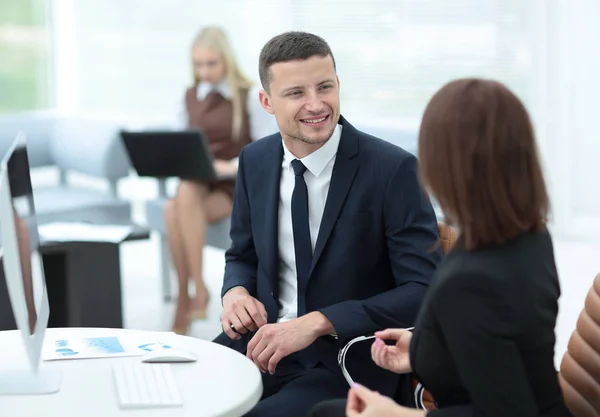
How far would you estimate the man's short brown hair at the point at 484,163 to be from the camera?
1514 millimetres

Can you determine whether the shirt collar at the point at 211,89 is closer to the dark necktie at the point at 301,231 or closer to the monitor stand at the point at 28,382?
the dark necktie at the point at 301,231

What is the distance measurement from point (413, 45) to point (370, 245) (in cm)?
468

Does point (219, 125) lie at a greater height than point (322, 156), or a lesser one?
lesser

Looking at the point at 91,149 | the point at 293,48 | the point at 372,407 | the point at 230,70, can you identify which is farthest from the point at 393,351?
the point at 91,149

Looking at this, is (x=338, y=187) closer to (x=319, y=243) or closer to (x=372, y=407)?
(x=319, y=243)

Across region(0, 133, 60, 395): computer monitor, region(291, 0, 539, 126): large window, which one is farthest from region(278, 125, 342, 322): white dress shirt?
→ region(291, 0, 539, 126): large window

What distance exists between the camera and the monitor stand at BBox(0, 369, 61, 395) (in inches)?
71.7

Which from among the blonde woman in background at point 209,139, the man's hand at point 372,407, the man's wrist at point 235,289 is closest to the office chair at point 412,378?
the man's wrist at point 235,289

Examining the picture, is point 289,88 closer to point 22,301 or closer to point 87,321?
point 22,301

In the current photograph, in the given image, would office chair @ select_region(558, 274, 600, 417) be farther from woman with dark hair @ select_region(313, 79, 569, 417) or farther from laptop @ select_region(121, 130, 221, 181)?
laptop @ select_region(121, 130, 221, 181)

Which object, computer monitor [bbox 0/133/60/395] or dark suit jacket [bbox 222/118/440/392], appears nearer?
computer monitor [bbox 0/133/60/395]

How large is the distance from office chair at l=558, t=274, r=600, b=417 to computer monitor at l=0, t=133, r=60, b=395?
100 cm

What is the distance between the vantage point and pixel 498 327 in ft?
→ 4.82

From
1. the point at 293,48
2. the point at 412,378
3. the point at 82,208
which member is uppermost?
the point at 293,48
